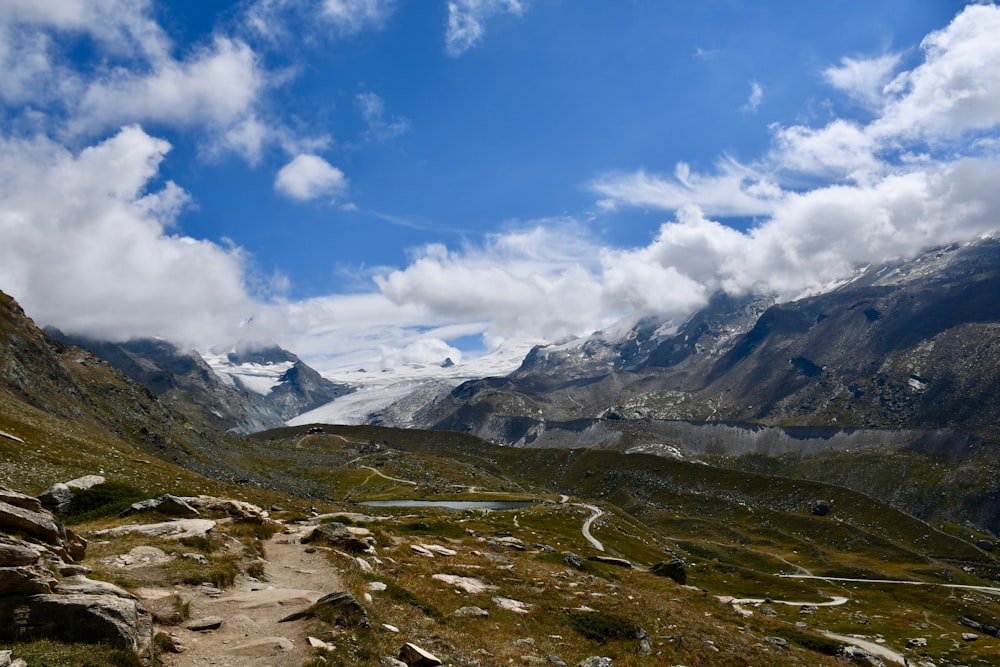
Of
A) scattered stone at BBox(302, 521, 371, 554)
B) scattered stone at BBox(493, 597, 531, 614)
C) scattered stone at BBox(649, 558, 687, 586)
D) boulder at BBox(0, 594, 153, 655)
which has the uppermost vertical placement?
boulder at BBox(0, 594, 153, 655)

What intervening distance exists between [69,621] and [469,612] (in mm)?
16824

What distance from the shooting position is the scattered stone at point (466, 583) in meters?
32.5

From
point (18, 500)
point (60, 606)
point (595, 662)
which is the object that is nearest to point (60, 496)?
point (18, 500)

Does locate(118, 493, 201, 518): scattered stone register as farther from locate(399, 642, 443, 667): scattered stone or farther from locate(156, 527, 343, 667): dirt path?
locate(399, 642, 443, 667): scattered stone

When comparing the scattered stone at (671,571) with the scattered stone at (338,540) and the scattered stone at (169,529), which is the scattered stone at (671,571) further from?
the scattered stone at (169,529)

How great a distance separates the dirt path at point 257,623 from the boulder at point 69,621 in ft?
5.12

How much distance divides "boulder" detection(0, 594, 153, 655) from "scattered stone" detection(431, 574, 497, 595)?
18.9 metres

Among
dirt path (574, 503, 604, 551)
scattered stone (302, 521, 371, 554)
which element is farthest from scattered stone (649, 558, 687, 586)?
scattered stone (302, 521, 371, 554)

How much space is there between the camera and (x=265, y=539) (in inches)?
1489

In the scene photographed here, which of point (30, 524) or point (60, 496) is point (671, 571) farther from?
point (30, 524)

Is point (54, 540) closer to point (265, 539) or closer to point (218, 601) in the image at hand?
point (218, 601)

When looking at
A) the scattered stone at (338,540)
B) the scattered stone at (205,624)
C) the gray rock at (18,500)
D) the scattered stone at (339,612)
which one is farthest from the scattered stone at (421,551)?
the gray rock at (18,500)

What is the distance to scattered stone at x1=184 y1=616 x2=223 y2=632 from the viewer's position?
19281 mm

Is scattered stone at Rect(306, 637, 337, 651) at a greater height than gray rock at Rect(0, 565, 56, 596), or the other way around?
gray rock at Rect(0, 565, 56, 596)
